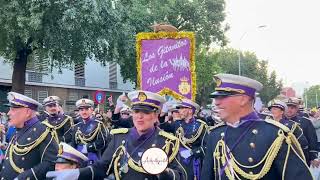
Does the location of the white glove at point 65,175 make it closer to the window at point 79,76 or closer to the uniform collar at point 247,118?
the uniform collar at point 247,118

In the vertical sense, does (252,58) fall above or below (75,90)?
above

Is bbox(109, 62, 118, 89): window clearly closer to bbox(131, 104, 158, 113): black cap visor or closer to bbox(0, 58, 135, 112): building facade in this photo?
bbox(0, 58, 135, 112): building facade

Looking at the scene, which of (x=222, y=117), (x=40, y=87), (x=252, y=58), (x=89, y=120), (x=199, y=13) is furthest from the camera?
(x=252, y=58)

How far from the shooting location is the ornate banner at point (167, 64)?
11.7 meters

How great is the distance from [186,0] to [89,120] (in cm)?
2626

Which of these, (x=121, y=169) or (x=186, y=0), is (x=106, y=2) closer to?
(x=186, y=0)

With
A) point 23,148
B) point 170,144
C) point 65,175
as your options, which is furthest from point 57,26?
point 65,175

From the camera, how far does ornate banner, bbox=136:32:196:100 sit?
38.4 feet

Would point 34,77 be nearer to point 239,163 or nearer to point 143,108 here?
point 143,108

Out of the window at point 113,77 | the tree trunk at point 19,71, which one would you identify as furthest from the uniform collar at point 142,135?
the window at point 113,77

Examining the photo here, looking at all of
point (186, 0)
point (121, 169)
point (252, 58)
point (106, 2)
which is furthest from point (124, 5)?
point (252, 58)

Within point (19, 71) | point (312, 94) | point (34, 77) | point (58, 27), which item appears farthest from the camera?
point (312, 94)

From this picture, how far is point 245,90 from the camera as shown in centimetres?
419

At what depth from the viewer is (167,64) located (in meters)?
11.8
